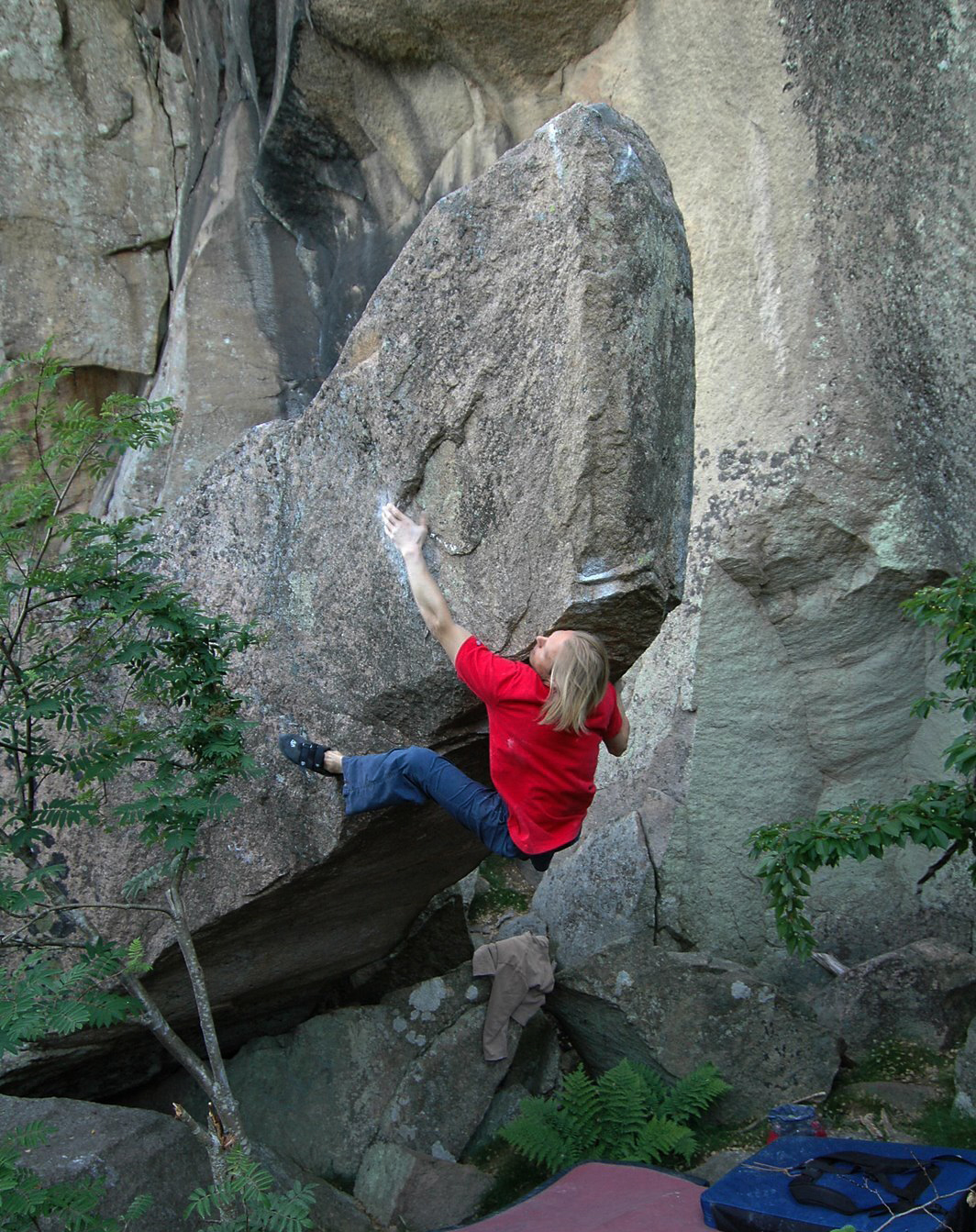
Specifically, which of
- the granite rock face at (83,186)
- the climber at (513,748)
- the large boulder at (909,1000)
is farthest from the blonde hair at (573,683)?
the granite rock face at (83,186)

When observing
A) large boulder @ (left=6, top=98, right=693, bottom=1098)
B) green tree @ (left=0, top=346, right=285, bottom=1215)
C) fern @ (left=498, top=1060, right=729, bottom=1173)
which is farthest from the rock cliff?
fern @ (left=498, top=1060, right=729, bottom=1173)

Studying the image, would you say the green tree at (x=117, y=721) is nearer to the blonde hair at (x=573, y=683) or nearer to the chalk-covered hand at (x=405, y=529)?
the chalk-covered hand at (x=405, y=529)

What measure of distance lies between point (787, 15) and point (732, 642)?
9.55ft

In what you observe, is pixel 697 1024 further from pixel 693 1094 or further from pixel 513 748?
pixel 513 748

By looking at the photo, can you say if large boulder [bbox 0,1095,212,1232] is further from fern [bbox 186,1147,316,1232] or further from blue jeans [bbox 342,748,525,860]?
blue jeans [bbox 342,748,525,860]

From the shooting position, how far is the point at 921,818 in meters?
3.84

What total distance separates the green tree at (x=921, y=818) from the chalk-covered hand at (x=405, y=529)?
5.34 feet

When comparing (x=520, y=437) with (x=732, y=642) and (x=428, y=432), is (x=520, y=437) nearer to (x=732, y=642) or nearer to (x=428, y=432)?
(x=428, y=432)

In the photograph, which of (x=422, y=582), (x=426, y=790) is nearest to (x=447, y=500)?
(x=422, y=582)

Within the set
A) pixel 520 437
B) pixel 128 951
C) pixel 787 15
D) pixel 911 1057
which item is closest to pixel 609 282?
pixel 520 437

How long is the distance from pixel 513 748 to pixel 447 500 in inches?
31.0

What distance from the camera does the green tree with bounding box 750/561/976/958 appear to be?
3738 millimetres

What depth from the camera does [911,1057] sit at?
15.3ft

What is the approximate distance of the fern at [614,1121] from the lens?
13.6 ft
